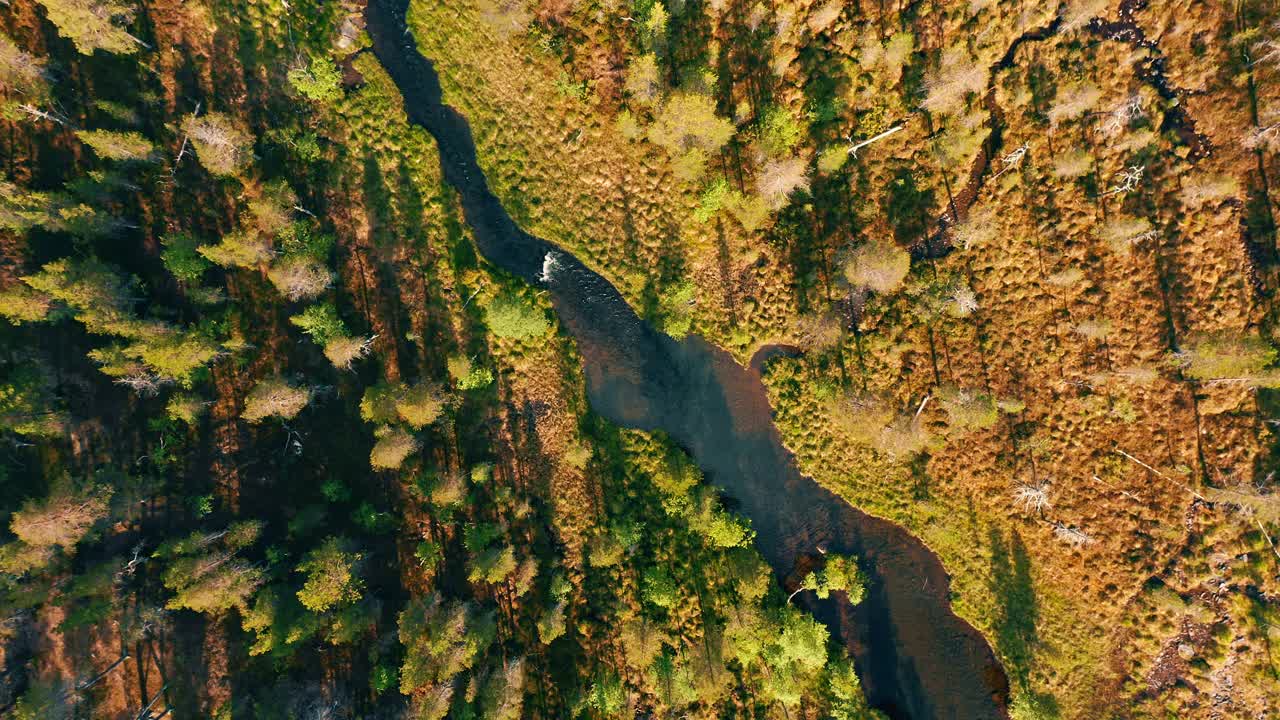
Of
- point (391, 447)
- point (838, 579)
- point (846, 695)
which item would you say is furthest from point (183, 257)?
point (846, 695)

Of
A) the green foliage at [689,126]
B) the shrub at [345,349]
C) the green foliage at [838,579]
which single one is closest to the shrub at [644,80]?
the green foliage at [689,126]

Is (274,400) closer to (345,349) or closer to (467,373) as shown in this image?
(345,349)

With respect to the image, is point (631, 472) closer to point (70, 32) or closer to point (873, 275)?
point (873, 275)

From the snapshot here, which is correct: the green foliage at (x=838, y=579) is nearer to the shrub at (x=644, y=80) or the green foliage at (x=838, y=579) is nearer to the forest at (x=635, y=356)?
the forest at (x=635, y=356)

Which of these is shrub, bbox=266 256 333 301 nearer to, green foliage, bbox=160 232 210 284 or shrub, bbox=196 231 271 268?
shrub, bbox=196 231 271 268

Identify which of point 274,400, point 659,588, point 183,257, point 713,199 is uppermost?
point 713,199

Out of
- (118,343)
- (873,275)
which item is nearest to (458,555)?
(118,343)
